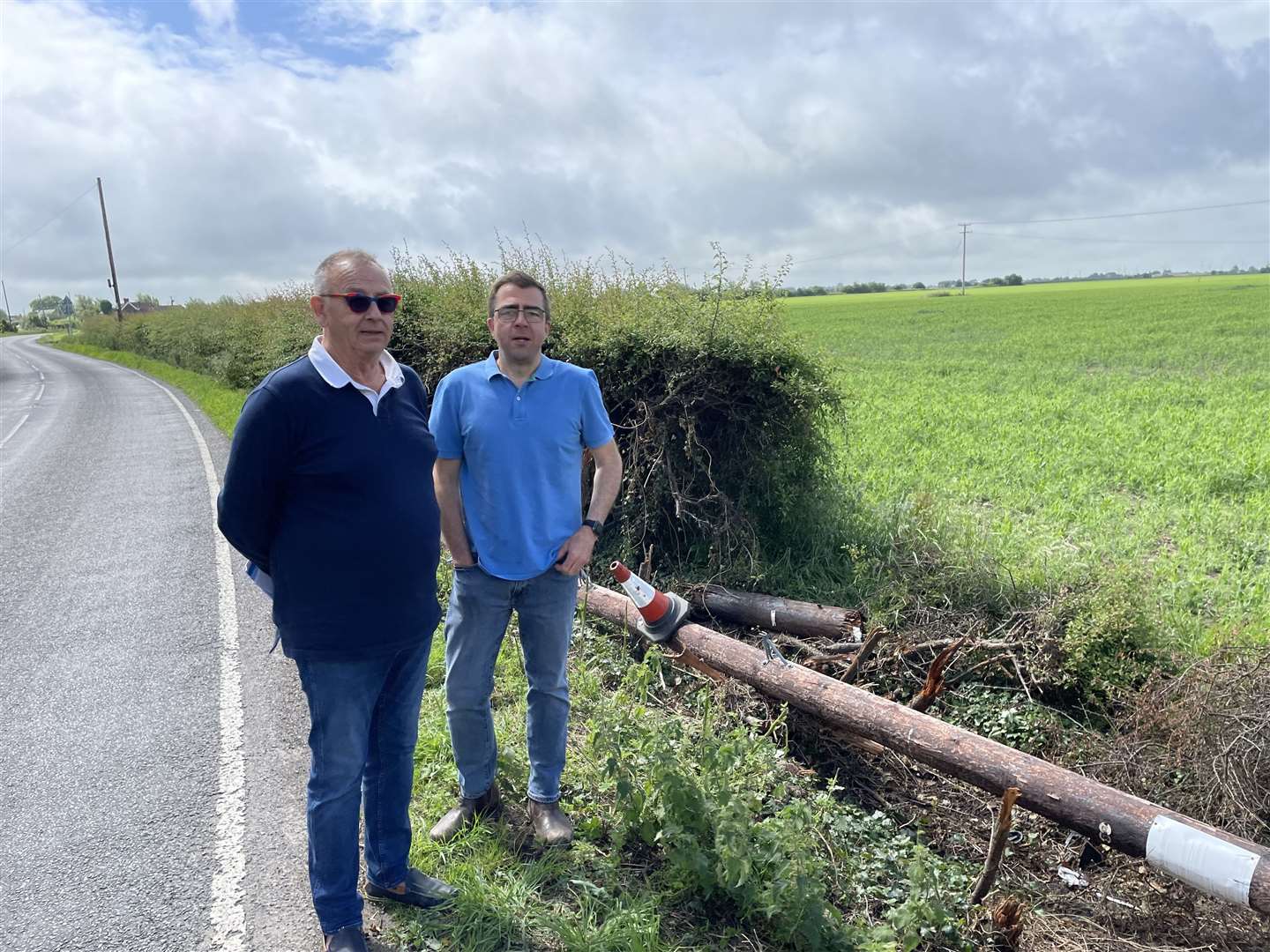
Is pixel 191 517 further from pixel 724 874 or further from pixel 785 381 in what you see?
pixel 724 874

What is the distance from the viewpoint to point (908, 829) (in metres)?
3.87

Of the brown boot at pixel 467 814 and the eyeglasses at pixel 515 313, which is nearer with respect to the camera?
the eyeglasses at pixel 515 313

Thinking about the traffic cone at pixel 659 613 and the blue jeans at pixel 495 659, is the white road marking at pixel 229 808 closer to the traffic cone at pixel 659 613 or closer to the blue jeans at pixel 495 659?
the blue jeans at pixel 495 659

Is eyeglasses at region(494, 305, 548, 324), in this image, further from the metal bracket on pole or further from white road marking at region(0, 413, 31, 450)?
white road marking at region(0, 413, 31, 450)

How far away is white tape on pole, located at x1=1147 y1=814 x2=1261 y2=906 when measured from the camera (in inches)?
113

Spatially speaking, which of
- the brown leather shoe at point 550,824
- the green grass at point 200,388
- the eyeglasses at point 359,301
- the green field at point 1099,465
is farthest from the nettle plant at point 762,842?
the green grass at point 200,388

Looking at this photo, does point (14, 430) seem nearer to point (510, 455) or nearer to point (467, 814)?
point (467, 814)

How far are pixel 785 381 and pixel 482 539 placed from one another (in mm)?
3465

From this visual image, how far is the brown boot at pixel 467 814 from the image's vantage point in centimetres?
341

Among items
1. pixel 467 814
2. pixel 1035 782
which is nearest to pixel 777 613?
pixel 1035 782

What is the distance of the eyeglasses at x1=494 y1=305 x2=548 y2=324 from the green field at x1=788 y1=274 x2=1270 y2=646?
3829mm

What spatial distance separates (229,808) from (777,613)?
313 cm

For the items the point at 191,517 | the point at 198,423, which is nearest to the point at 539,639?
the point at 191,517

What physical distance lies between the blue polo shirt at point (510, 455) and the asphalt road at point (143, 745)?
1502 mm
